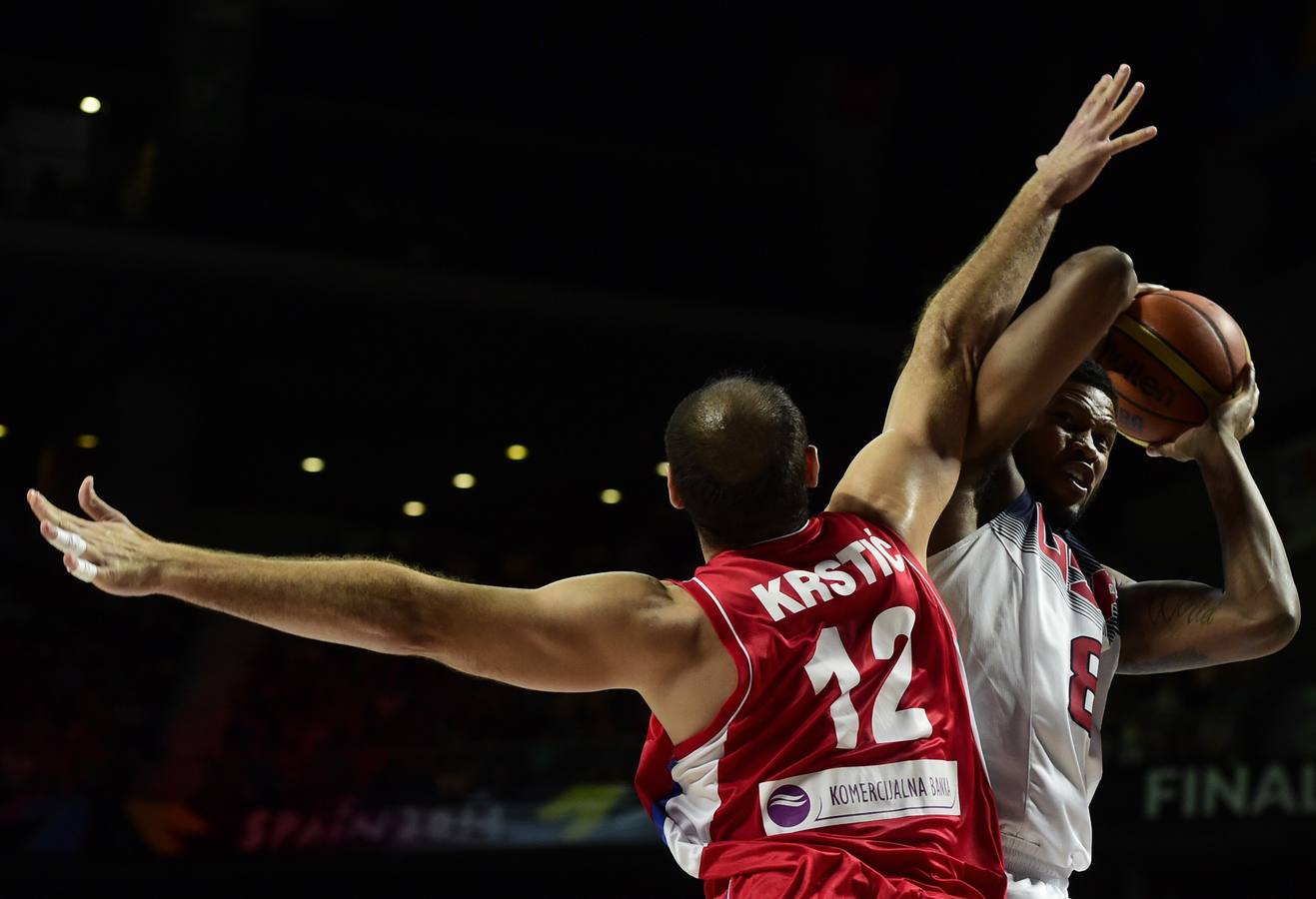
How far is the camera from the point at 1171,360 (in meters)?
3.35

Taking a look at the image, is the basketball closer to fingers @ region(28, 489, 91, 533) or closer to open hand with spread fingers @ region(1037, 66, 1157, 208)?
open hand with spread fingers @ region(1037, 66, 1157, 208)

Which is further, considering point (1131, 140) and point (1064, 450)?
point (1064, 450)

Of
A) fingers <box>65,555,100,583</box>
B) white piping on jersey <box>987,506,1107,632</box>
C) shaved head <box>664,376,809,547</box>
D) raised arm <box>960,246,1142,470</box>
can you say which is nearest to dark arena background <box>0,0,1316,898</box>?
white piping on jersey <box>987,506,1107,632</box>

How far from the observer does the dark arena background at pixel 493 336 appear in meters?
11.1

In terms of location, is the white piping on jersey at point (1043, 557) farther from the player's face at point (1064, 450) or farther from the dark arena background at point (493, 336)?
the dark arena background at point (493, 336)

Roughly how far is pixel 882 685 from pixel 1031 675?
559mm

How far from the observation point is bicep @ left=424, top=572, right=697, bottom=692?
7.79ft

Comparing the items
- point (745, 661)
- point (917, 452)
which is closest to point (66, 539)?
point (745, 661)

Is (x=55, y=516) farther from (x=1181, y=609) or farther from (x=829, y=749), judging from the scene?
(x=1181, y=609)

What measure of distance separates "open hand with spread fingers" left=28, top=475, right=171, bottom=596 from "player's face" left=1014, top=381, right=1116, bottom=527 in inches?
74.7

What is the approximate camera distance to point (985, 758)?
294cm

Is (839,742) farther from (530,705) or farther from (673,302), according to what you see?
(673,302)

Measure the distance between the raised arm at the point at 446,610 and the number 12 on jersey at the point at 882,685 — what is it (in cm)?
17

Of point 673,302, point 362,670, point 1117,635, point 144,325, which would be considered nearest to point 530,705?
point 362,670
